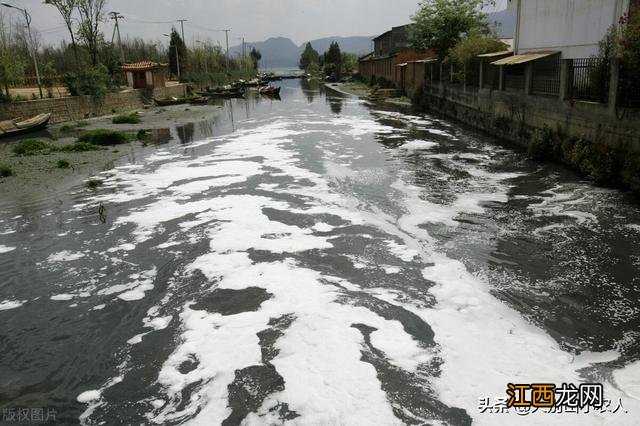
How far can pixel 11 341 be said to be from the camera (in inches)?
249

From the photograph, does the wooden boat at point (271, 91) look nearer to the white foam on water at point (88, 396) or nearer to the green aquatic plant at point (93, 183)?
the green aquatic plant at point (93, 183)

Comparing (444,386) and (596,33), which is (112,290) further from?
(596,33)

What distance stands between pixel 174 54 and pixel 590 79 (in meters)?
59.9

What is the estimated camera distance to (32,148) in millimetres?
19469

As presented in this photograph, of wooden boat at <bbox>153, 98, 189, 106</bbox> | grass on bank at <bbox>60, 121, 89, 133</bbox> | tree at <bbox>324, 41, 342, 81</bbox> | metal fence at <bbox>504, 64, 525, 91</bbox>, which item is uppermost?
tree at <bbox>324, 41, 342, 81</bbox>

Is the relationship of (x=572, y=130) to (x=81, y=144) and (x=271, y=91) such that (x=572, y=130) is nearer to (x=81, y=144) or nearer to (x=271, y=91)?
(x=81, y=144)

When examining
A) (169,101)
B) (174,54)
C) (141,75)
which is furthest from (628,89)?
(174,54)

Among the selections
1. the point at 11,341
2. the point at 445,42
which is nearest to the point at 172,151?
the point at 11,341

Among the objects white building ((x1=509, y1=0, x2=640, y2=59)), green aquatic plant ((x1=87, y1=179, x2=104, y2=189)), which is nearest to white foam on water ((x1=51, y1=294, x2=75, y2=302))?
green aquatic plant ((x1=87, y1=179, x2=104, y2=189))

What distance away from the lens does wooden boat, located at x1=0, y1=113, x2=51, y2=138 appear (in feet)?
78.6

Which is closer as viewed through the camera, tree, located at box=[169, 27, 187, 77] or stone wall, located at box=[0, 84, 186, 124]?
stone wall, located at box=[0, 84, 186, 124]

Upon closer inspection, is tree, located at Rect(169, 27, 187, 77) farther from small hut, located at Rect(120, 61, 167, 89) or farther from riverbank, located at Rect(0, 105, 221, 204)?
riverbank, located at Rect(0, 105, 221, 204)

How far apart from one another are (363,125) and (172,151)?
11109 mm

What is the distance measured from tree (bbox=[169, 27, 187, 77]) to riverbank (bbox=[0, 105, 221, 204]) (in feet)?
124
